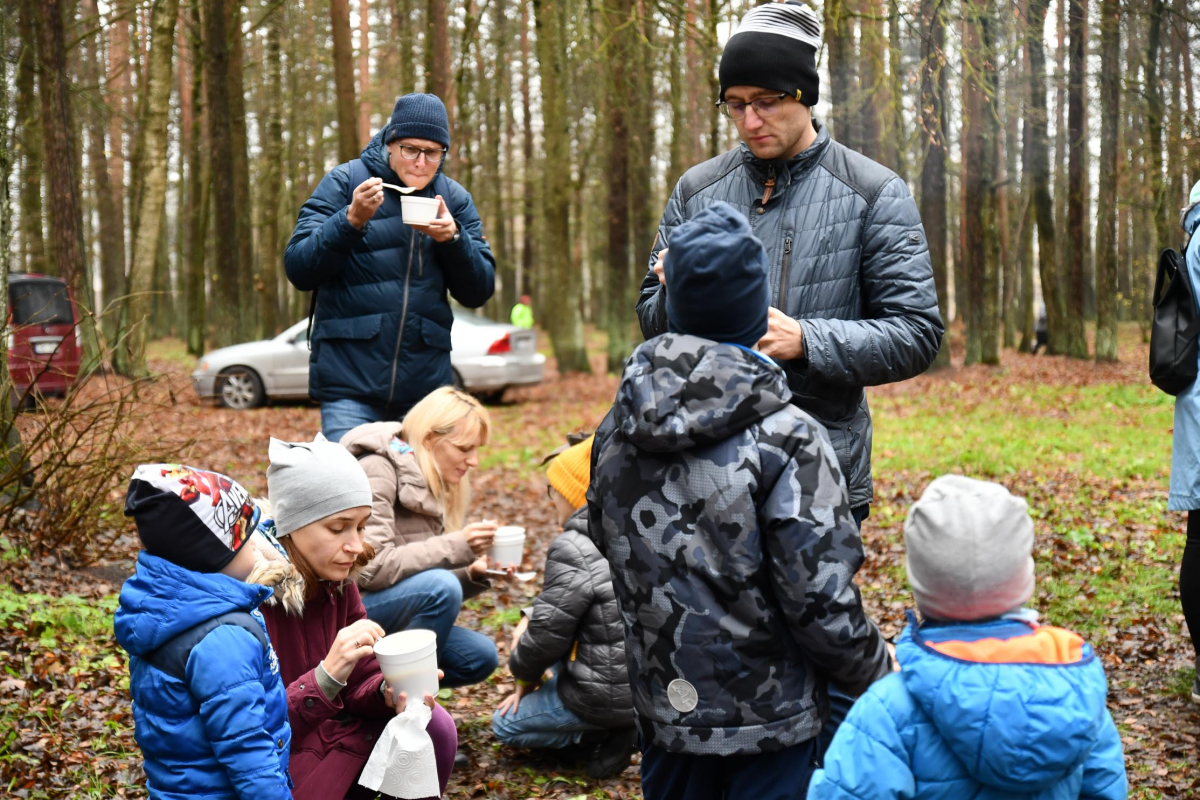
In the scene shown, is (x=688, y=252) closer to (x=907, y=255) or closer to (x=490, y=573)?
(x=907, y=255)

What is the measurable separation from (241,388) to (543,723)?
12214 millimetres

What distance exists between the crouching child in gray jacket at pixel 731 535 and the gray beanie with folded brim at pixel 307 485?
3.01 feet

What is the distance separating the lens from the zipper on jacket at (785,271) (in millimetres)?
2949

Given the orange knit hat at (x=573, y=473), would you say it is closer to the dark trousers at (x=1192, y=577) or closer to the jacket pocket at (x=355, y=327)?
the jacket pocket at (x=355, y=327)

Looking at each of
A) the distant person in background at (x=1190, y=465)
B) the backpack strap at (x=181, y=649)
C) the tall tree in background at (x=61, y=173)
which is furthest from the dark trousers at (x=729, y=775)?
the tall tree in background at (x=61, y=173)

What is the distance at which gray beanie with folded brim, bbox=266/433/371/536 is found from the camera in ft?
9.70

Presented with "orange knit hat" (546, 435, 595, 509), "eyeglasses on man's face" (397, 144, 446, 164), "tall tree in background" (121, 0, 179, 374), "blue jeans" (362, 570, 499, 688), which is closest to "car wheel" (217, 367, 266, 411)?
"tall tree in background" (121, 0, 179, 374)

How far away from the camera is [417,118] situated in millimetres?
4418

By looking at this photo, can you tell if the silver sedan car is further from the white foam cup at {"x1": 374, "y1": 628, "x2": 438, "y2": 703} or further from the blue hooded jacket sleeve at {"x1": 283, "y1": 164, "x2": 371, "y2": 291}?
the white foam cup at {"x1": 374, "y1": 628, "x2": 438, "y2": 703}

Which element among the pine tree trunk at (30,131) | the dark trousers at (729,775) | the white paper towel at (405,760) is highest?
the pine tree trunk at (30,131)

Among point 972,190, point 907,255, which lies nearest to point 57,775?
point 907,255

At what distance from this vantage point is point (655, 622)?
2.38 metres

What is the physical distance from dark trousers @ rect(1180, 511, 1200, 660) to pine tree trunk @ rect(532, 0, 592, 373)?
515 inches

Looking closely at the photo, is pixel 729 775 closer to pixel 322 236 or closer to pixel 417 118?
pixel 322 236
